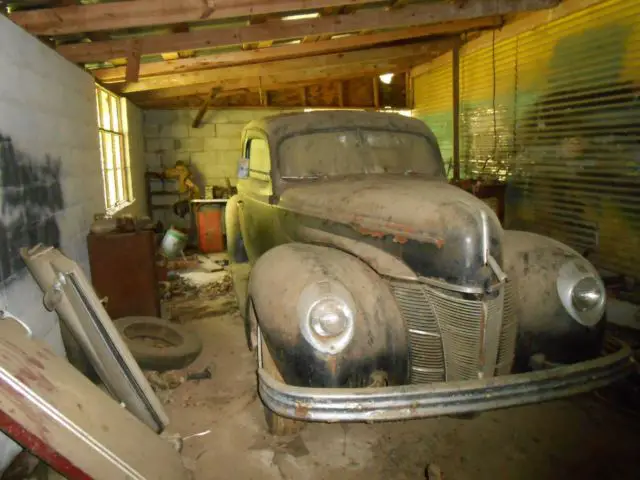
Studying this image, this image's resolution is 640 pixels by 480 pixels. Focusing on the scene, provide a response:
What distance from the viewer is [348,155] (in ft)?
14.6

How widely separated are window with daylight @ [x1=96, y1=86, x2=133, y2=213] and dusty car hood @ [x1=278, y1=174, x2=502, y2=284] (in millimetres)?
4211

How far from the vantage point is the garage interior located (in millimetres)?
3178

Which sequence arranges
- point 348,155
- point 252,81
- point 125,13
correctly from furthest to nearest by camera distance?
point 252,81
point 348,155
point 125,13

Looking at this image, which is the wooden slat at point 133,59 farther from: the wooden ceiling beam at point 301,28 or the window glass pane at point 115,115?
the window glass pane at point 115,115

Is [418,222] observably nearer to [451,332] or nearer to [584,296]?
[451,332]

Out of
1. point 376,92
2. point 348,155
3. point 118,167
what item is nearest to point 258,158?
point 348,155

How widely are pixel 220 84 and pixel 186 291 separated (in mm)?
4025

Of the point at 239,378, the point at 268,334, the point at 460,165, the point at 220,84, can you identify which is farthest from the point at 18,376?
the point at 460,165

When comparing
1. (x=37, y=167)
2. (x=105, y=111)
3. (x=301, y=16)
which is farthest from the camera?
(x=105, y=111)

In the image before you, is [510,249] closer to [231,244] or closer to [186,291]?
[231,244]

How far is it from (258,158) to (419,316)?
3037mm

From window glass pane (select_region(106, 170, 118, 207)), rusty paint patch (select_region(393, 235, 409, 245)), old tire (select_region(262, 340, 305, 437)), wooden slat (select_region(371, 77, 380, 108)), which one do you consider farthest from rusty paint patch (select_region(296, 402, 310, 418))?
wooden slat (select_region(371, 77, 380, 108))

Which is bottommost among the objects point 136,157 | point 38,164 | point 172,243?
point 172,243

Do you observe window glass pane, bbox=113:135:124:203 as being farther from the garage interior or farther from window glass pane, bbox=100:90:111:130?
window glass pane, bbox=100:90:111:130
